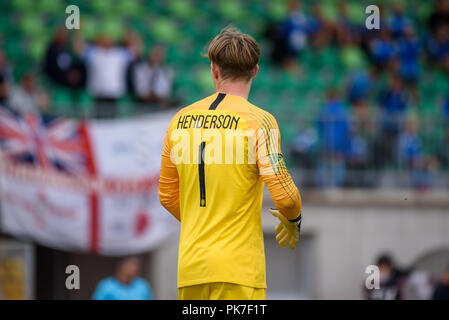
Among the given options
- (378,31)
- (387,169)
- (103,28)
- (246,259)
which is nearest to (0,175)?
(103,28)

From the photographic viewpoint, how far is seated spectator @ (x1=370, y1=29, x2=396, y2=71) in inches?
499

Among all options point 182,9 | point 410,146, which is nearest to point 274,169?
point 410,146

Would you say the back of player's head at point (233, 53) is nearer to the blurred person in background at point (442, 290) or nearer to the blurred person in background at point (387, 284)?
the blurred person in background at point (387, 284)

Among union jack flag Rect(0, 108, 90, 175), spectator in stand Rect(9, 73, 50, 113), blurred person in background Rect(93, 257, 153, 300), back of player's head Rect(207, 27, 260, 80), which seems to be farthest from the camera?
spectator in stand Rect(9, 73, 50, 113)

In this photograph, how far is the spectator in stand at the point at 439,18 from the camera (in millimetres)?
13515

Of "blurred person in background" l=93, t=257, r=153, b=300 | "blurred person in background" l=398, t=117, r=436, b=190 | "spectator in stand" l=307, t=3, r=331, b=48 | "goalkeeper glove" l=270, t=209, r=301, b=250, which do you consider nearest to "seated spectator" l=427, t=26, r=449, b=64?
"spectator in stand" l=307, t=3, r=331, b=48

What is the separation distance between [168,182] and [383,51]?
391 inches

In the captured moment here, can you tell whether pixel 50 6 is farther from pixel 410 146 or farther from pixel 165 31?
pixel 410 146

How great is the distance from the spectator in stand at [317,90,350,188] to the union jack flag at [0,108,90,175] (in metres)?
3.56

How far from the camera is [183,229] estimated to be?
344 cm

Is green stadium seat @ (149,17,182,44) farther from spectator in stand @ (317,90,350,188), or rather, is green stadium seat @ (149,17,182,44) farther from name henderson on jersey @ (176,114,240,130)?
name henderson on jersey @ (176,114,240,130)

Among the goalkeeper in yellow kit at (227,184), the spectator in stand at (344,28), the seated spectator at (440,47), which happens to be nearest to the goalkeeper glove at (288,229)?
the goalkeeper in yellow kit at (227,184)

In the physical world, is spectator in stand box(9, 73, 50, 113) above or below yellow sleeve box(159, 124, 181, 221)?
above

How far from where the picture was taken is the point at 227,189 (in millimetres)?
3301
